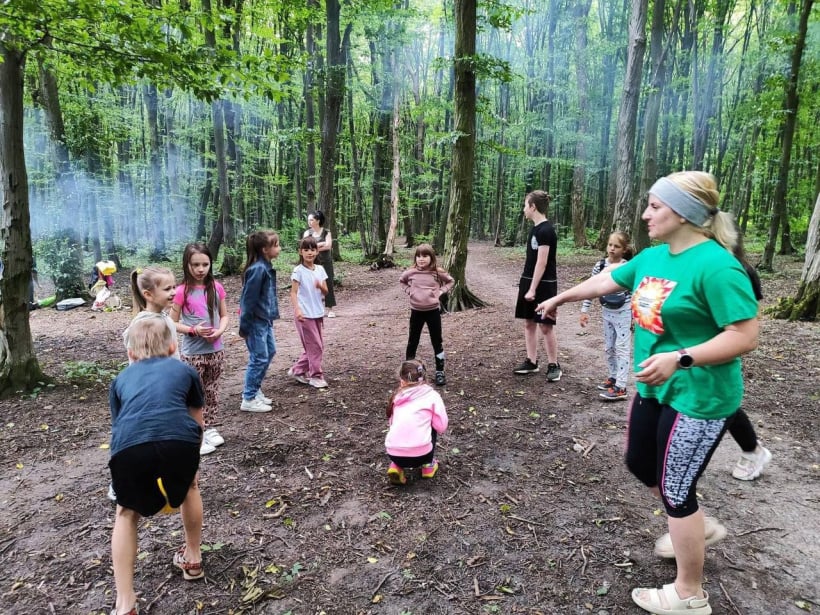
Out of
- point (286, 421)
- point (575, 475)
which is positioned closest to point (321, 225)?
point (286, 421)

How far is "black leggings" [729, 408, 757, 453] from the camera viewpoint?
3354 millimetres

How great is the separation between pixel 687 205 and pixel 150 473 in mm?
2818

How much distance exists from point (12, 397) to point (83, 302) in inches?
310

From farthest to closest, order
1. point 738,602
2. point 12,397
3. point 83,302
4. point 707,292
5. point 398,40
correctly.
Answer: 1. point 398,40
2. point 83,302
3. point 12,397
4. point 738,602
5. point 707,292

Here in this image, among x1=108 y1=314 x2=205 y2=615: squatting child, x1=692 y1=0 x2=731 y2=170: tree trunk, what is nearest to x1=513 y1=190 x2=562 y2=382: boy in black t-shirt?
x1=108 y1=314 x2=205 y2=615: squatting child

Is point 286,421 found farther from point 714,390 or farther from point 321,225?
point 321,225

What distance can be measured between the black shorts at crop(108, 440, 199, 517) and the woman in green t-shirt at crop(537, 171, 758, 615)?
2.24 metres

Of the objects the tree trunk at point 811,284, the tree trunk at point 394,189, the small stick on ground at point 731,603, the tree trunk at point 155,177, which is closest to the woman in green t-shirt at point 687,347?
the small stick on ground at point 731,603

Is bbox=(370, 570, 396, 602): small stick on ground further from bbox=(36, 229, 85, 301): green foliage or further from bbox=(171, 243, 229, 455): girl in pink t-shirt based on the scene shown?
bbox=(36, 229, 85, 301): green foliage

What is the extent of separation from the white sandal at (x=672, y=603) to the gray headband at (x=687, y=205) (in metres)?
1.81

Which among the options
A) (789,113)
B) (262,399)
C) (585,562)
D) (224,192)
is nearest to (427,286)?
(262,399)

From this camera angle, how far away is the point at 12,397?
17.9 ft

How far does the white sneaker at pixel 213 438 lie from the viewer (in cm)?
428

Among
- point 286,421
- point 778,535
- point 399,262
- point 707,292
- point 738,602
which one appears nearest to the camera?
point 707,292
